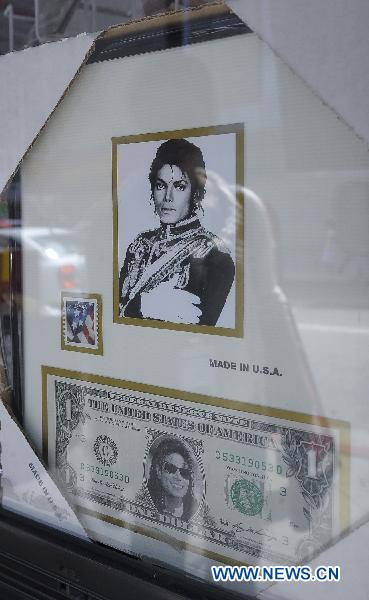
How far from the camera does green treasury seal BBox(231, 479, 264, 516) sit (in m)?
0.70

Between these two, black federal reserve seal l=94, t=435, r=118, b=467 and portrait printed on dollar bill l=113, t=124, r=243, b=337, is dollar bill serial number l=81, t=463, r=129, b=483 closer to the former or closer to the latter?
black federal reserve seal l=94, t=435, r=118, b=467

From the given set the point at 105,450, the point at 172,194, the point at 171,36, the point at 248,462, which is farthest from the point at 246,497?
the point at 171,36

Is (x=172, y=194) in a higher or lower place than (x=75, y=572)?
higher

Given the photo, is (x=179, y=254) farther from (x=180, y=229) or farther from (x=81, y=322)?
(x=81, y=322)

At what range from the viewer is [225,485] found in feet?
2.39

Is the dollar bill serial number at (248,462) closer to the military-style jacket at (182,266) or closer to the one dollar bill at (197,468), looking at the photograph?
the one dollar bill at (197,468)

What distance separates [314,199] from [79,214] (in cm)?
32

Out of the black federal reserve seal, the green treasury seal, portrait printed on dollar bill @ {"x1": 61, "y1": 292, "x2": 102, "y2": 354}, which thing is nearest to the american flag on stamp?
portrait printed on dollar bill @ {"x1": 61, "y1": 292, "x2": 102, "y2": 354}

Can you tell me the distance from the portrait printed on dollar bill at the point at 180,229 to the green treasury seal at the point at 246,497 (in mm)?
164

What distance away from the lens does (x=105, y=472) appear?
84 centimetres

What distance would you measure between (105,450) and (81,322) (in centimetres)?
16

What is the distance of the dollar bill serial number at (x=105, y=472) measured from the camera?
0.82m

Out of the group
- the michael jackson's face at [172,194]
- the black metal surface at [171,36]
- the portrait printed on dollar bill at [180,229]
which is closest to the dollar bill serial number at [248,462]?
the portrait printed on dollar bill at [180,229]

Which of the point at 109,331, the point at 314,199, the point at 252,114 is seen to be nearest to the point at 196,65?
the point at 252,114
